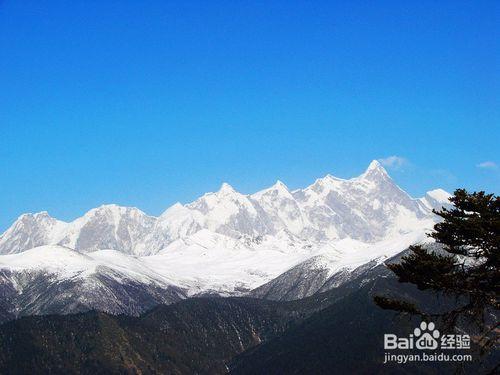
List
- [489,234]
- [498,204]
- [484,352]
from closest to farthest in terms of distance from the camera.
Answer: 1. [484,352]
2. [489,234]
3. [498,204]

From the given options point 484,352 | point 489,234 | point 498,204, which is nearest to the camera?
point 484,352

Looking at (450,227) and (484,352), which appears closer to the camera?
(484,352)

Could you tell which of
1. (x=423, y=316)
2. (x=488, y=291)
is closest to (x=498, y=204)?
(x=488, y=291)

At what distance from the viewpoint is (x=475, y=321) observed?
50.6 meters

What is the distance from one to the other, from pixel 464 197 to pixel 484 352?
46.2ft

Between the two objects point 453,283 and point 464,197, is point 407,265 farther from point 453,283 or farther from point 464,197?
point 464,197

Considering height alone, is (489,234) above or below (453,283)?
above

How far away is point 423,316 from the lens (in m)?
51.5

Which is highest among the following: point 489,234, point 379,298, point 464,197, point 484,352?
point 464,197

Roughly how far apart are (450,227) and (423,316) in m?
8.28

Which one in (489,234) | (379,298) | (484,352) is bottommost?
(484,352)

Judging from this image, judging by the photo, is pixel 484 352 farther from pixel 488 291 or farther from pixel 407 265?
pixel 407 265

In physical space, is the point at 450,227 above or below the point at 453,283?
above

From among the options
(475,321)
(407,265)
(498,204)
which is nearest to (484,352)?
(475,321)
